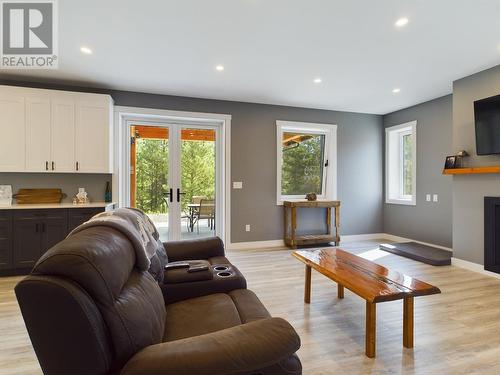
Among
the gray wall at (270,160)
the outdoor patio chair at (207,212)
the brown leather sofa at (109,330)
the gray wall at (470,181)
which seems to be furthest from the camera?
the outdoor patio chair at (207,212)

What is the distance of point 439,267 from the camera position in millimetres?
3994

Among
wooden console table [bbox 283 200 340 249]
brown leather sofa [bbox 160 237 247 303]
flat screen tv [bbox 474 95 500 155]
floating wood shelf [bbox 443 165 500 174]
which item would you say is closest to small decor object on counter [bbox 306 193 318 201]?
wooden console table [bbox 283 200 340 249]

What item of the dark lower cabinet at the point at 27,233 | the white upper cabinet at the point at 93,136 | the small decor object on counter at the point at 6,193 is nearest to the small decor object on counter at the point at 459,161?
the white upper cabinet at the point at 93,136

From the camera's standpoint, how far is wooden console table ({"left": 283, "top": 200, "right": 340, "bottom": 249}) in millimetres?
5148

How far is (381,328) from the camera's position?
2.34 m

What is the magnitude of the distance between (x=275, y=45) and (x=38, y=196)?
3.95m

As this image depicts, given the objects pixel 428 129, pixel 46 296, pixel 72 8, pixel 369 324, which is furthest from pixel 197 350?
pixel 428 129

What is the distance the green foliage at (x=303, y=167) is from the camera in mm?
5590

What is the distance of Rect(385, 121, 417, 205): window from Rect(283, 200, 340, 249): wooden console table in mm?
1456

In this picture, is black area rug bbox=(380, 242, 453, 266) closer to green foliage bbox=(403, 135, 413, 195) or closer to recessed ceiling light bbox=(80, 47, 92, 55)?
green foliage bbox=(403, 135, 413, 195)

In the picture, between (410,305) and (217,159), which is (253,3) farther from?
(217,159)

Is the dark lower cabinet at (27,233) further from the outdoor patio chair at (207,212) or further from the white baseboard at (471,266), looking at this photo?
the white baseboard at (471,266)

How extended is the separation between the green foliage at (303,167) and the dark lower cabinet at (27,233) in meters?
3.67

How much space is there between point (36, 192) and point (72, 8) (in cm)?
286
